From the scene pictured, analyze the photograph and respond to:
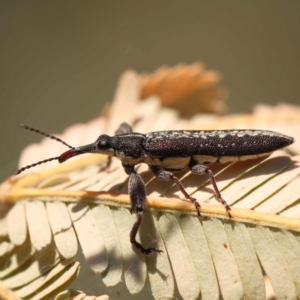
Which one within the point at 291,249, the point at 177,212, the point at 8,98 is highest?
the point at 8,98

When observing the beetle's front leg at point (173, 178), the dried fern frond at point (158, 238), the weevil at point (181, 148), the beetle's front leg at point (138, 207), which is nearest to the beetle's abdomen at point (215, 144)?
the weevil at point (181, 148)

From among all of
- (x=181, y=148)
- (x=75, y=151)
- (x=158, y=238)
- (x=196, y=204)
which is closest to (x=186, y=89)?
(x=181, y=148)

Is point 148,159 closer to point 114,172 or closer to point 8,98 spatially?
point 114,172

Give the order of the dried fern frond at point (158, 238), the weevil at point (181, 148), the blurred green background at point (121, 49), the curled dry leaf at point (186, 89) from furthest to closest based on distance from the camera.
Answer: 1. the blurred green background at point (121, 49)
2. the curled dry leaf at point (186, 89)
3. the weevil at point (181, 148)
4. the dried fern frond at point (158, 238)

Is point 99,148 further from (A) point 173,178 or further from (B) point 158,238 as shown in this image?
(B) point 158,238

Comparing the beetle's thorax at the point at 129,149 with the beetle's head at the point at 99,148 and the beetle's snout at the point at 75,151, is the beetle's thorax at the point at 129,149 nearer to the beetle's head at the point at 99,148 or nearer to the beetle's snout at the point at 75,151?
the beetle's head at the point at 99,148

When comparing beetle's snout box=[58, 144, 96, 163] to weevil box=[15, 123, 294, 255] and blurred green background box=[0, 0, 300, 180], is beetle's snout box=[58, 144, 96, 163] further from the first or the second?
blurred green background box=[0, 0, 300, 180]

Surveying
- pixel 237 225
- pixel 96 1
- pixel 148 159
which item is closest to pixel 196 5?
pixel 96 1
